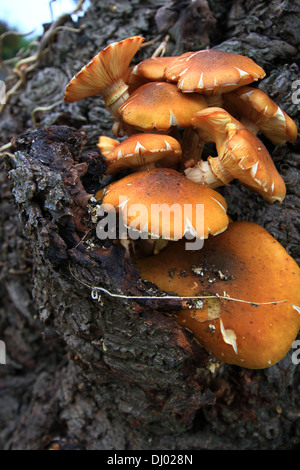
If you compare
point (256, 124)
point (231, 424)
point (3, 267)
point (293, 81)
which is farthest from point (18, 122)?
point (231, 424)

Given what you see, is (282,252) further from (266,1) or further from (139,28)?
(139,28)

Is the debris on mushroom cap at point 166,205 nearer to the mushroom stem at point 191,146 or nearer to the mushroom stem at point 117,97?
the mushroom stem at point 191,146

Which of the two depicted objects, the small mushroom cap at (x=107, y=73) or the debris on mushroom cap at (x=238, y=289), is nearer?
the debris on mushroom cap at (x=238, y=289)

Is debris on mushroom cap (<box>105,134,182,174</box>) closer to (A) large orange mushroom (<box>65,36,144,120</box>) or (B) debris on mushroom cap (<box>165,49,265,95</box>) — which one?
(B) debris on mushroom cap (<box>165,49,265,95</box>)

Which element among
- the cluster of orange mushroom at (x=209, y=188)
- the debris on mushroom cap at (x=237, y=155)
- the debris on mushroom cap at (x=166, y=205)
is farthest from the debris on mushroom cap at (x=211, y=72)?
the debris on mushroom cap at (x=166, y=205)

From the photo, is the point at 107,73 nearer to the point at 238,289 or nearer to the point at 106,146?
the point at 106,146

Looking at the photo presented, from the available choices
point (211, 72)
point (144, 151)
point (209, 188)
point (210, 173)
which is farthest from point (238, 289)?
point (211, 72)

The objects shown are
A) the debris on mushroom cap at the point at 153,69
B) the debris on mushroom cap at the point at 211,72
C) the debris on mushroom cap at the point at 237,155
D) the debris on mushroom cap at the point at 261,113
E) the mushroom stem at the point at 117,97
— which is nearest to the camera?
the debris on mushroom cap at the point at 237,155

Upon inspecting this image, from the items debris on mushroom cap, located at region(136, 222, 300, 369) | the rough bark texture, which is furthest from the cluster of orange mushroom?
the rough bark texture
